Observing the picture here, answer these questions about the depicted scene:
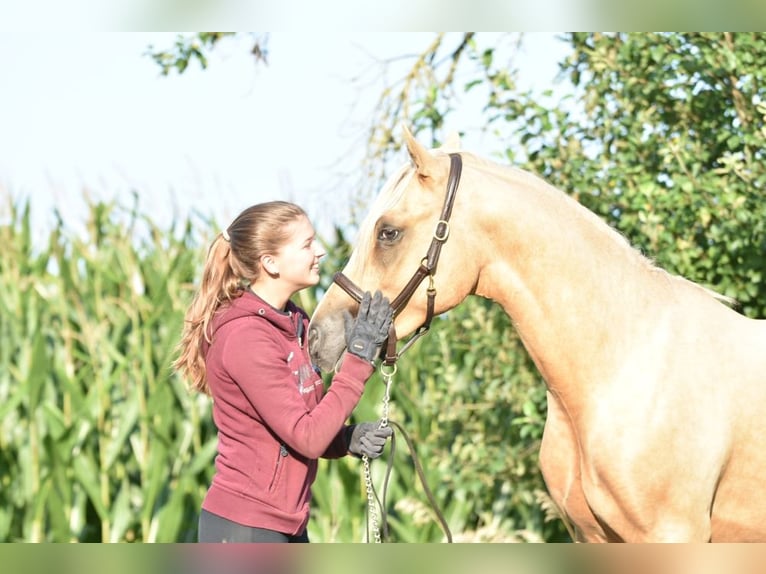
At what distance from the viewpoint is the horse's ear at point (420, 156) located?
2.49 meters

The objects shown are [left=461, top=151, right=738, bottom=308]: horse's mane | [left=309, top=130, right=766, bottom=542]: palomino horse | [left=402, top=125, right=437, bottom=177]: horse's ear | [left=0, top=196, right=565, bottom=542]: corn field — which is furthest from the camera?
[left=0, top=196, right=565, bottom=542]: corn field

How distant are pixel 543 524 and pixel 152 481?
7.90 feet

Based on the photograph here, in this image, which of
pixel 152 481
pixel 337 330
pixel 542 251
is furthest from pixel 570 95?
pixel 152 481

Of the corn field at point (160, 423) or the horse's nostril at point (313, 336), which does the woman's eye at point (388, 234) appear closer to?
the horse's nostril at point (313, 336)

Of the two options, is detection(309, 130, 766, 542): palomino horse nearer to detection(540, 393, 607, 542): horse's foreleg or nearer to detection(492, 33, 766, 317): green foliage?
detection(540, 393, 607, 542): horse's foreleg

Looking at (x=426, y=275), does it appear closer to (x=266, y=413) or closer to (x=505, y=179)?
(x=505, y=179)

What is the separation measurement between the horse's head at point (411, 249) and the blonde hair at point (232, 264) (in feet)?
0.83

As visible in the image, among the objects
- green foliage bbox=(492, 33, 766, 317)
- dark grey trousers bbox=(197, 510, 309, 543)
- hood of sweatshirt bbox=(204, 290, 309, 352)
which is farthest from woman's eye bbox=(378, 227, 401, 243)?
green foliage bbox=(492, 33, 766, 317)

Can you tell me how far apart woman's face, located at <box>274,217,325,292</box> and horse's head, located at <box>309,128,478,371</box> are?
0.19 metres

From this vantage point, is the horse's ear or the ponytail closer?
the ponytail

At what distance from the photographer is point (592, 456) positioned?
2418 mm

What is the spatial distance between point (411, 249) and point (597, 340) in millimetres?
602

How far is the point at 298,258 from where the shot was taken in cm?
234

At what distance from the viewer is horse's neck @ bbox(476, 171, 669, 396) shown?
250cm
